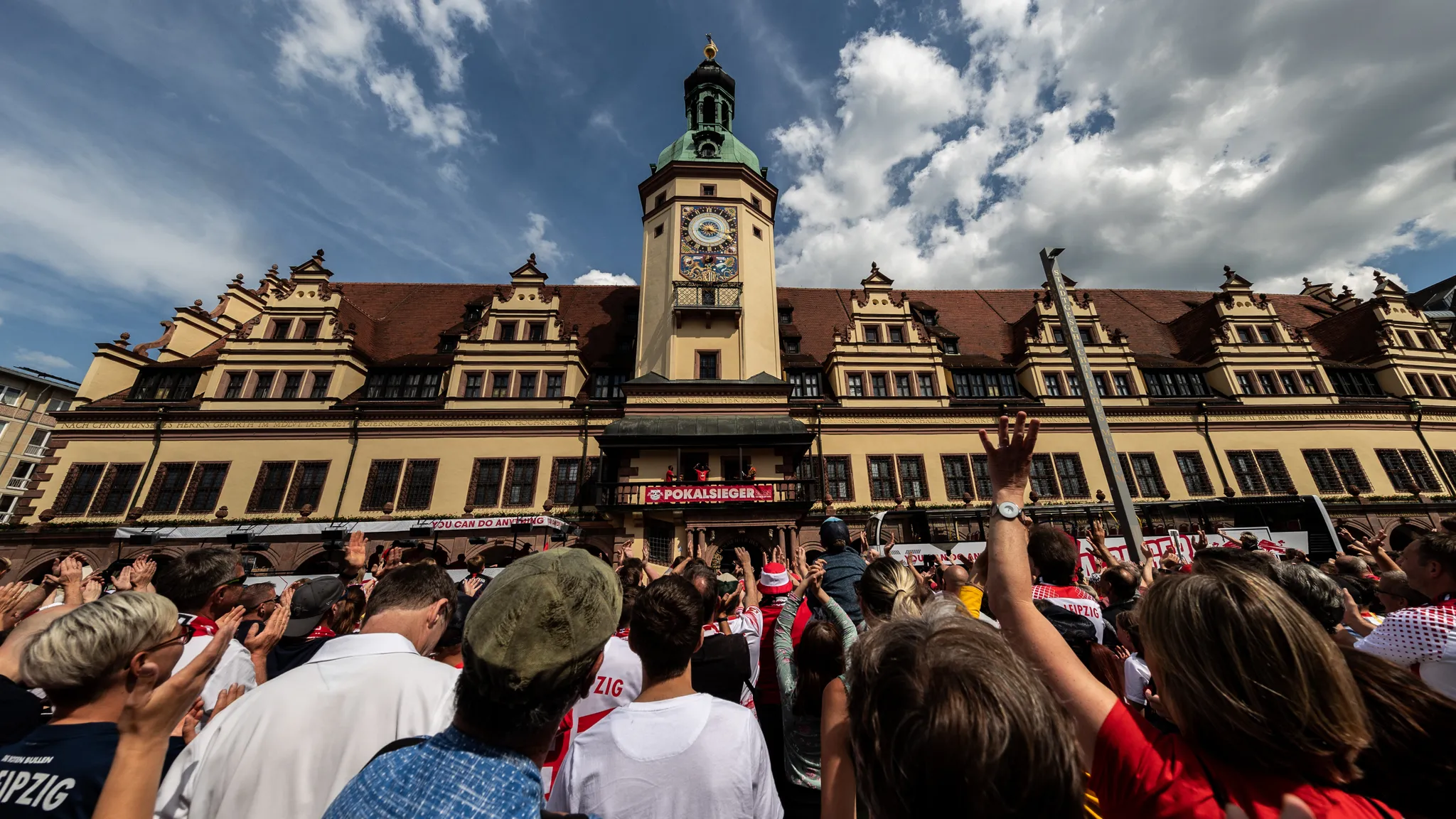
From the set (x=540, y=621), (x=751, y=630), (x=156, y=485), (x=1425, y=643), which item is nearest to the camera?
(x=540, y=621)

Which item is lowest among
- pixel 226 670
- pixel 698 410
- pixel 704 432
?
pixel 226 670

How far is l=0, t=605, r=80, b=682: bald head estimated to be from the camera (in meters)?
2.82

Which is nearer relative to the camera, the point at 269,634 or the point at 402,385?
the point at 269,634

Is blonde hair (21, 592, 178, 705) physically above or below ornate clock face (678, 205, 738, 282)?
below

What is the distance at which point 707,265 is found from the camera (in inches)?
958

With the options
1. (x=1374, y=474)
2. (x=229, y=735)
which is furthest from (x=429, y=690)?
(x=1374, y=474)

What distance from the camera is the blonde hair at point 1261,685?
4.48 feet

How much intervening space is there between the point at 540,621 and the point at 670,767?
999 mm

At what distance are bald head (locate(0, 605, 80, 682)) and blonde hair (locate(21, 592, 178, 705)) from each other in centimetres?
113

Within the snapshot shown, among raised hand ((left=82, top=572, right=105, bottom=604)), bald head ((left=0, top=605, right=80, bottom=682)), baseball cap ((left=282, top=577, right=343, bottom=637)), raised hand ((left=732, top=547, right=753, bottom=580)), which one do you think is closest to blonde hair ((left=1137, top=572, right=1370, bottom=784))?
raised hand ((left=732, top=547, right=753, bottom=580))

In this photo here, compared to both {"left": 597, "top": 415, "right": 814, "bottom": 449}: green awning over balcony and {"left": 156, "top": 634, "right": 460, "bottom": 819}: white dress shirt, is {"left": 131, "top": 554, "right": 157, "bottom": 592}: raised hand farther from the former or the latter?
{"left": 597, "top": 415, "right": 814, "bottom": 449}: green awning over balcony

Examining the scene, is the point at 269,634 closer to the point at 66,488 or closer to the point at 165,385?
the point at 66,488

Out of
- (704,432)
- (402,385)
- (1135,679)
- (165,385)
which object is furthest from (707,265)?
(165,385)

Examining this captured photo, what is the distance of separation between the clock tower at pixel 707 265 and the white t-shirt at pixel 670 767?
20597mm
